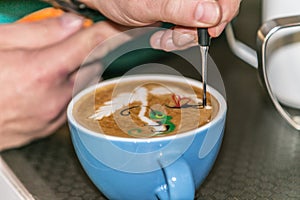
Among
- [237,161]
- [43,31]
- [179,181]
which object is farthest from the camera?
[43,31]

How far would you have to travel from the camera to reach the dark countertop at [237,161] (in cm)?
39

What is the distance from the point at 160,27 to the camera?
1.75 feet

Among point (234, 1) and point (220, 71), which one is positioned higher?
point (234, 1)

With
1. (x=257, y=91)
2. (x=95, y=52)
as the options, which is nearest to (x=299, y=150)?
(x=257, y=91)

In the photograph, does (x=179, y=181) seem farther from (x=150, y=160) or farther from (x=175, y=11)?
(x=175, y=11)

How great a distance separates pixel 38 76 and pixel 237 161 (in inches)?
8.0

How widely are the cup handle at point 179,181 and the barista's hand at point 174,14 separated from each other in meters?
0.11

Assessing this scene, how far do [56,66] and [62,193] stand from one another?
0.53ft

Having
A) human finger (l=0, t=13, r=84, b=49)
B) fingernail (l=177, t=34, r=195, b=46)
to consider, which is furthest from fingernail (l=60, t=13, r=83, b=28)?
fingernail (l=177, t=34, r=195, b=46)

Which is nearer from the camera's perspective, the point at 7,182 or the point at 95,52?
the point at 7,182

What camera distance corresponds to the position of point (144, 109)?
1.23ft

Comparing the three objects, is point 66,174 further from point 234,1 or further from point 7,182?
point 234,1

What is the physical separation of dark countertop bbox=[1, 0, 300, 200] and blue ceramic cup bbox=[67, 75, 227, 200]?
0.05 meters

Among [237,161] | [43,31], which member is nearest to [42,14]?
[43,31]
